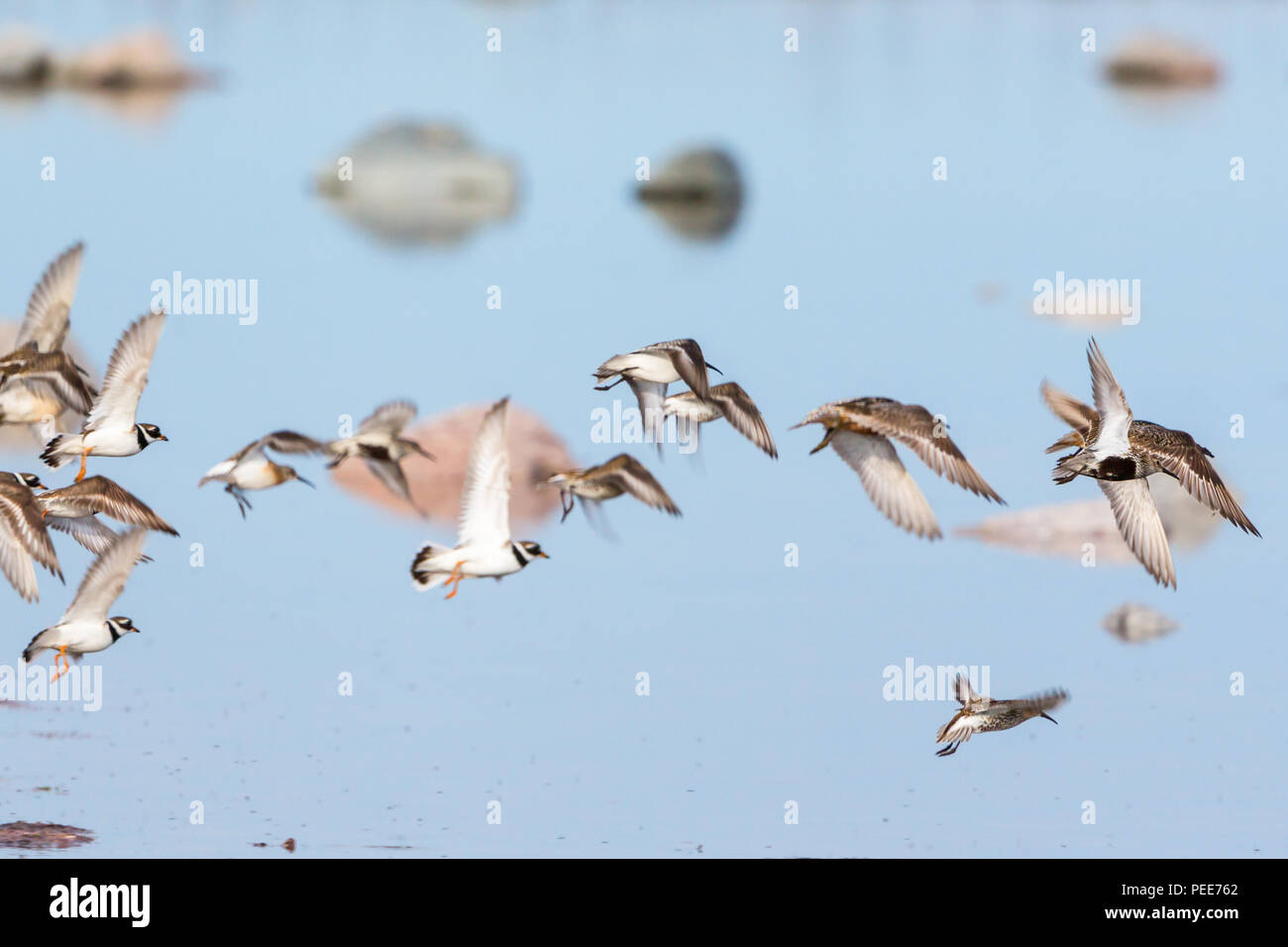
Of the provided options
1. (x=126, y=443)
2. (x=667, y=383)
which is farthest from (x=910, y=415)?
(x=126, y=443)

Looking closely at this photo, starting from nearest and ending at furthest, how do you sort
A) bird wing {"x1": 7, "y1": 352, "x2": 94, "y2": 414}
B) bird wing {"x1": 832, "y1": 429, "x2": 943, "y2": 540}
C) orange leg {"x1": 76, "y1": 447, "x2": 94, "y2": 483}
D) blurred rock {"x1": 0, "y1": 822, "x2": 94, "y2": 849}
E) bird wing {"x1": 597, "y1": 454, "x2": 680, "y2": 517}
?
bird wing {"x1": 597, "y1": 454, "x2": 680, "y2": 517} → bird wing {"x1": 832, "y1": 429, "x2": 943, "y2": 540} → orange leg {"x1": 76, "y1": 447, "x2": 94, "y2": 483} → bird wing {"x1": 7, "y1": 352, "x2": 94, "y2": 414} → blurred rock {"x1": 0, "y1": 822, "x2": 94, "y2": 849}

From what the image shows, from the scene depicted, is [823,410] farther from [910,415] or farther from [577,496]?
[577,496]

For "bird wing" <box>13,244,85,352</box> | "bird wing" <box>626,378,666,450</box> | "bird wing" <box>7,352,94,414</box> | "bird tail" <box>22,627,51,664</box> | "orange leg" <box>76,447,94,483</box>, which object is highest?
"bird wing" <box>13,244,85,352</box>

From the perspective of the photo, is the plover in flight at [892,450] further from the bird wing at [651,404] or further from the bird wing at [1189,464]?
the bird wing at [1189,464]

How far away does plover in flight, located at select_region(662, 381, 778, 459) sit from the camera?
19.7 meters

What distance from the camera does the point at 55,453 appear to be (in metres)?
19.9

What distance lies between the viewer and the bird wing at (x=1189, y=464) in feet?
61.3

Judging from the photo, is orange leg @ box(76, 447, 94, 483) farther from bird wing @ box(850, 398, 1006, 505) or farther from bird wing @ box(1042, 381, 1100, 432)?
bird wing @ box(1042, 381, 1100, 432)

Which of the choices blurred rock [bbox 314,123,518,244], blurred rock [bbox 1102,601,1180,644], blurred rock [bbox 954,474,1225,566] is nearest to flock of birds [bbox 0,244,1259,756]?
blurred rock [bbox 1102,601,1180,644]

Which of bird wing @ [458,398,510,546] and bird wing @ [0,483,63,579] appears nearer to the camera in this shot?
bird wing @ [458,398,510,546]

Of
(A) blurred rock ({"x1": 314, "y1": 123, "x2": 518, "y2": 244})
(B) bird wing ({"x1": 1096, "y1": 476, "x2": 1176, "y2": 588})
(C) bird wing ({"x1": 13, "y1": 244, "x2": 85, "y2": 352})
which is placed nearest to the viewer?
(B) bird wing ({"x1": 1096, "y1": 476, "x2": 1176, "y2": 588})

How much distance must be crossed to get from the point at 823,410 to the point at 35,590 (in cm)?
846

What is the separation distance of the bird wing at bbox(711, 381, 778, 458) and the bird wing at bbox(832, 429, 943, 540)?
0.75 meters

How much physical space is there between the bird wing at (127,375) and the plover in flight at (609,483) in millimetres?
4552
